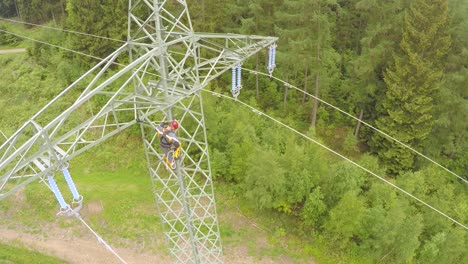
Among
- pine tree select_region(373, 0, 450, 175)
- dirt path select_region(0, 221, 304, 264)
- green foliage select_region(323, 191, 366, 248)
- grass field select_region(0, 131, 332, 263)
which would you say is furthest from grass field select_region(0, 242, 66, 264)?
pine tree select_region(373, 0, 450, 175)

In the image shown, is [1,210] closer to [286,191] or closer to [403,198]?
[286,191]

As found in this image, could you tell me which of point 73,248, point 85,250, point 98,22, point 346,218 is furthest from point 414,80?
point 98,22

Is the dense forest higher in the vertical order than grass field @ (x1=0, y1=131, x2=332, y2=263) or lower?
higher

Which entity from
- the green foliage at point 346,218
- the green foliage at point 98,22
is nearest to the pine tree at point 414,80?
the green foliage at point 346,218

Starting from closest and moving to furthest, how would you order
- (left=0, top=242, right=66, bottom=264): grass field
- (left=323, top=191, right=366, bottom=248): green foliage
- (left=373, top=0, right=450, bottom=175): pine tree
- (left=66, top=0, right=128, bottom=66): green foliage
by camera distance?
(left=323, top=191, right=366, bottom=248): green foliage < (left=0, top=242, right=66, bottom=264): grass field < (left=373, top=0, right=450, bottom=175): pine tree < (left=66, top=0, right=128, bottom=66): green foliage

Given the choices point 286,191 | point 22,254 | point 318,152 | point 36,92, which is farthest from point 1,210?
point 318,152

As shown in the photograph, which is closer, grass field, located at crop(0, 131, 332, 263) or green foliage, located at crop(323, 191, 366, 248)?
green foliage, located at crop(323, 191, 366, 248)

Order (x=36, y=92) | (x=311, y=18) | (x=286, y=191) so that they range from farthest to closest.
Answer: (x=36, y=92), (x=311, y=18), (x=286, y=191)

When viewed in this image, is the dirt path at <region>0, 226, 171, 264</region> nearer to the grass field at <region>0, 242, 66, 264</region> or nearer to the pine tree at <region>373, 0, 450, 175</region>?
the grass field at <region>0, 242, 66, 264</region>
